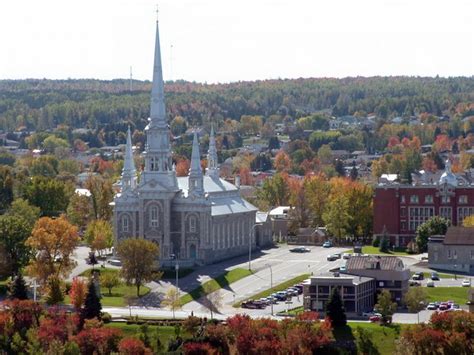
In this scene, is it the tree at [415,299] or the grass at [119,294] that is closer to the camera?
the tree at [415,299]

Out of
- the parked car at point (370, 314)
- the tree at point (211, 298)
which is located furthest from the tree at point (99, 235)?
the parked car at point (370, 314)

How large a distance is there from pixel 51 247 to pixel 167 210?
31.3 feet

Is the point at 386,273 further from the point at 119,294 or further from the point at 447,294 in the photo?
the point at 119,294

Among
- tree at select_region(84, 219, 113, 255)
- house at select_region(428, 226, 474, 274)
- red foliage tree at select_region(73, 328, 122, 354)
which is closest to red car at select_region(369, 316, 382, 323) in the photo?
red foliage tree at select_region(73, 328, 122, 354)

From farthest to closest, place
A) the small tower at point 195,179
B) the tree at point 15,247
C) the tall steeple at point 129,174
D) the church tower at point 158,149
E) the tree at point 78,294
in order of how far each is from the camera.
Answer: the tall steeple at point 129,174, the church tower at point 158,149, the small tower at point 195,179, the tree at point 15,247, the tree at point 78,294

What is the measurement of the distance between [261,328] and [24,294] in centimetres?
1667

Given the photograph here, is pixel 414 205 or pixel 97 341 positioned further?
pixel 414 205

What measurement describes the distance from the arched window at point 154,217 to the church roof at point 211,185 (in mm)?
2777

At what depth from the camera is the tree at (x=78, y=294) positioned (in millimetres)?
94188

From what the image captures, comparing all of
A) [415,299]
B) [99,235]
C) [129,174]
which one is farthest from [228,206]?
[415,299]

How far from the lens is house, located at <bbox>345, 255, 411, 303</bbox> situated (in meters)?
95.9

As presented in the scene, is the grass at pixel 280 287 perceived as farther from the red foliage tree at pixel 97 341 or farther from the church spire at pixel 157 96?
the church spire at pixel 157 96

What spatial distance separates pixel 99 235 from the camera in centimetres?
11512

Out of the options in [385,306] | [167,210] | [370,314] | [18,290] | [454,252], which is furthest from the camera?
[167,210]
